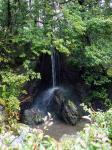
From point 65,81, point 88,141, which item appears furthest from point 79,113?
point 88,141

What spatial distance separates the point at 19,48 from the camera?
35.9 ft

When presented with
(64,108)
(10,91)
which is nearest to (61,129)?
(64,108)

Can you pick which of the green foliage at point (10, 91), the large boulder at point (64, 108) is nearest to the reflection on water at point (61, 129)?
the large boulder at point (64, 108)

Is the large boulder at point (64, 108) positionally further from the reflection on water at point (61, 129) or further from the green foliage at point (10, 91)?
the green foliage at point (10, 91)

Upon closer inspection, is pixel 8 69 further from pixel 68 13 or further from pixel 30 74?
pixel 68 13

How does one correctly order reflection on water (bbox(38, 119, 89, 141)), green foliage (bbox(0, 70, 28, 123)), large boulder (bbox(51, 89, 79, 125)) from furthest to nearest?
large boulder (bbox(51, 89, 79, 125)) → reflection on water (bbox(38, 119, 89, 141)) → green foliage (bbox(0, 70, 28, 123))

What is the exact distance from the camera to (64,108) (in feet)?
37.8

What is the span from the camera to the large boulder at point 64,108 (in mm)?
11195

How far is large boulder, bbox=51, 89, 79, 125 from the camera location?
1120cm

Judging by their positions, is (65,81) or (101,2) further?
(65,81)

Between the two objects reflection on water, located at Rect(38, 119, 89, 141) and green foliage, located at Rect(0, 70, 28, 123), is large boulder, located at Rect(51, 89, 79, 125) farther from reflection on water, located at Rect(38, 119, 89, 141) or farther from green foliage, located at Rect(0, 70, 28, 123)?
green foliage, located at Rect(0, 70, 28, 123)

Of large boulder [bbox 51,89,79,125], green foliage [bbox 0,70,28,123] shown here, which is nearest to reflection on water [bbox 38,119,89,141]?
large boulder [bbox 51,89,79,125]

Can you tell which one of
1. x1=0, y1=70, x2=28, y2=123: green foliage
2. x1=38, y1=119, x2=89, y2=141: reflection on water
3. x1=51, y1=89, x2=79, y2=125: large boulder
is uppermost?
x1=0, y1=70, x2=28, y2=123: green foliage

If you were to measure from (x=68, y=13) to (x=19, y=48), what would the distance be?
87.8 inches
